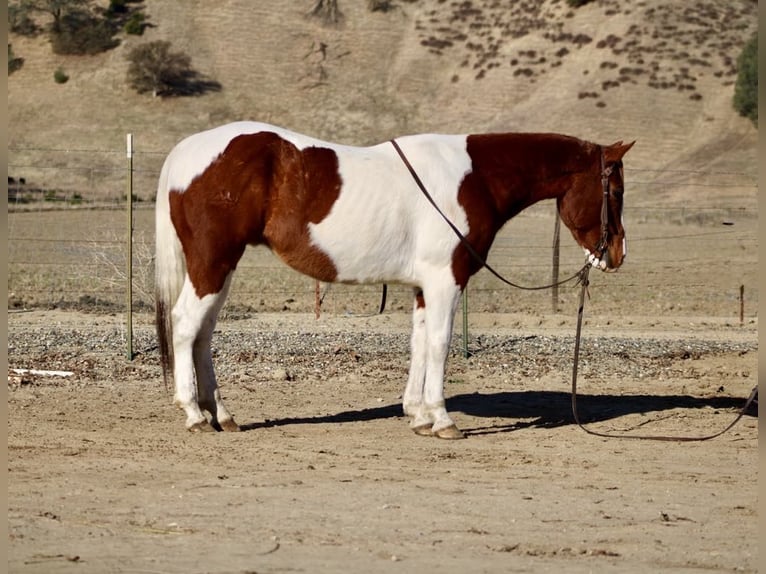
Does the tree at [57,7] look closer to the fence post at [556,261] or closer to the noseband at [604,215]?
the fence post at [556,261]

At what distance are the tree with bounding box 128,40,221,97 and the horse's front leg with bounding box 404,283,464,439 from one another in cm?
5494

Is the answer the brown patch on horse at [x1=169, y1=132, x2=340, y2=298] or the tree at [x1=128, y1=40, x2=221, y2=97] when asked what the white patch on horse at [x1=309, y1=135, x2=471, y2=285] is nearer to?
the brown patch on horse at [x1=169, y1=132, x2=340, y2=298]

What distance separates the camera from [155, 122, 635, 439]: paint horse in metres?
8.89

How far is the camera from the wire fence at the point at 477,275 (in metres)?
18.5

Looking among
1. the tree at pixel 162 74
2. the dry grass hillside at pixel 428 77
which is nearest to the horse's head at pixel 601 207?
the dry grass hillside at pixel 428 77

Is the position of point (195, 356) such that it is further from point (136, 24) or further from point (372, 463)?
point (136, 24)

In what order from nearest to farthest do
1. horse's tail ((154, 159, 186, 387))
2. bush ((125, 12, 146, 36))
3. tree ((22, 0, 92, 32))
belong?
horse's tail ((154, 159, 186, 387)), tree ((22, 0, 92, 32)), bush ((125, 12, 146, 36))

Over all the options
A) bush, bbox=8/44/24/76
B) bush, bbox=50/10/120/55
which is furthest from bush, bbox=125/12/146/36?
bush, bbox=8/44/24/76

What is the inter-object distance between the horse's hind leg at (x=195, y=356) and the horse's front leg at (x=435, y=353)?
58.9 inches

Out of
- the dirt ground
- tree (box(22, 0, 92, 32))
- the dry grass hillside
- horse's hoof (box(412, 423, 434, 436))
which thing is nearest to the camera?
the dirt ground

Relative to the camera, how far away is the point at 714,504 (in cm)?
736

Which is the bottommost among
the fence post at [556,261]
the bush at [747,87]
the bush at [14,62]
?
the bush at [14,62]

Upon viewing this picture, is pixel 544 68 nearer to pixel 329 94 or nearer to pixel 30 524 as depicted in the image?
pixel 329 94

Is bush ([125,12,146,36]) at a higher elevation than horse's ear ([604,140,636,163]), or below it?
below
